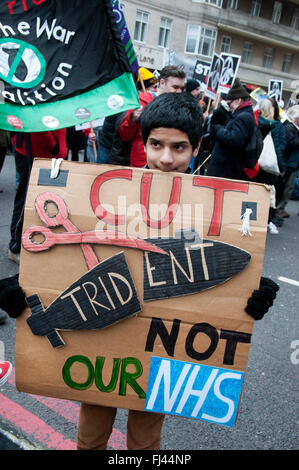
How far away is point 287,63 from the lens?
30.9 m

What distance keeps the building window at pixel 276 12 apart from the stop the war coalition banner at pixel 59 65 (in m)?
31.9

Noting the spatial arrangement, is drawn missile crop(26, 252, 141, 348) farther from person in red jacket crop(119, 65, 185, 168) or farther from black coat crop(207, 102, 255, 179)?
black coat crop(207, 102, 255, 179)

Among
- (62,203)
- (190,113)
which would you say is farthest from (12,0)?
(62,203)

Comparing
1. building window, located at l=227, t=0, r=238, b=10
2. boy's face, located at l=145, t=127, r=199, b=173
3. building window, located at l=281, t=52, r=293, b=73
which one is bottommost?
boy's face, located at l=145, t=127, r=199, b=173

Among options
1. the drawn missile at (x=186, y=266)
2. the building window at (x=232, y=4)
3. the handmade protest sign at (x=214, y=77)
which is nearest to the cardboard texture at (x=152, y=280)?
the drawn missile at (x=186, y=266)

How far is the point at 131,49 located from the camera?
8.34 feet

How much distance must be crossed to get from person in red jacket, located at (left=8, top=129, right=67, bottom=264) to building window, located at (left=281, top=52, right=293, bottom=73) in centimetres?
3173

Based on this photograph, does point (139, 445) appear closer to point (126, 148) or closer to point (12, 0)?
point (12, 0)

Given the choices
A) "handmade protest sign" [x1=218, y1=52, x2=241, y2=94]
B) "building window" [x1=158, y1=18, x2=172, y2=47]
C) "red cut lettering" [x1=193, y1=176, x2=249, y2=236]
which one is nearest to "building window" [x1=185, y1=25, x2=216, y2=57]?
"building window" [x1=158, y1=18, x2=172, y2=47]

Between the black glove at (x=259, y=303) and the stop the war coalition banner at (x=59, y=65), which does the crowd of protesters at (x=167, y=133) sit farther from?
the black glove at (x=259, y=303)

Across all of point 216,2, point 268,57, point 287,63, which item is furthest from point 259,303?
point 287,63

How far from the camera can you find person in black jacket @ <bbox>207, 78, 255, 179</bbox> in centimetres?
429

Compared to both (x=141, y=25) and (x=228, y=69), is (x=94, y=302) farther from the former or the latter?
(x=141, y=25)

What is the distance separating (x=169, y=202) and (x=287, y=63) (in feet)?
111
